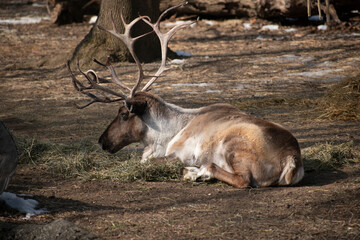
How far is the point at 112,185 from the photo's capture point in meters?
5.49

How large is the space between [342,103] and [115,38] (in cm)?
567

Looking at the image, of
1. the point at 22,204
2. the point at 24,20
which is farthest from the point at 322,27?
the point at 22,204

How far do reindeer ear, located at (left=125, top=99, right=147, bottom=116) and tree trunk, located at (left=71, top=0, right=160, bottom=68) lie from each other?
5.80 meters

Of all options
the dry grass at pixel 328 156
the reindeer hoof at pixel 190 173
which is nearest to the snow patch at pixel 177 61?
the dry grass at pixel 328 156

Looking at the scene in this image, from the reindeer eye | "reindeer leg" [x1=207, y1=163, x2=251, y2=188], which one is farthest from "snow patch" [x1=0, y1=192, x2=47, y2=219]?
the reindeer eye

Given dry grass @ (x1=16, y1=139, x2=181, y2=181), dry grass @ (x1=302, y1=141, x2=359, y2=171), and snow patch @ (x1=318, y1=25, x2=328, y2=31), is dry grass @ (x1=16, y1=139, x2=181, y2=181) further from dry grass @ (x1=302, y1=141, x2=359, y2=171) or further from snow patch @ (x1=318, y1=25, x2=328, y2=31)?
snow patch @ (x1=318, y1=25, x2=328, y2=31)

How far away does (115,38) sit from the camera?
39.2 feet

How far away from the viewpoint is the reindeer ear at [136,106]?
20.1 feet

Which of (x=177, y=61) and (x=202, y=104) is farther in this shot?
(x=177, y=61)

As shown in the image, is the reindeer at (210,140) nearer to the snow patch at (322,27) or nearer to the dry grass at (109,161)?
the dry grass at (109,161)

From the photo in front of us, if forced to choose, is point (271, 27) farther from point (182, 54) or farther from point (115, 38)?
point (115, 38)

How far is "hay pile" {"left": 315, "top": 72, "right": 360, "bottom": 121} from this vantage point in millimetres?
8094

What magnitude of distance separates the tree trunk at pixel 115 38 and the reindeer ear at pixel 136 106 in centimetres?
580

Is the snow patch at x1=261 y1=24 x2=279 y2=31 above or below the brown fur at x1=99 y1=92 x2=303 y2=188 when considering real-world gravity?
below
